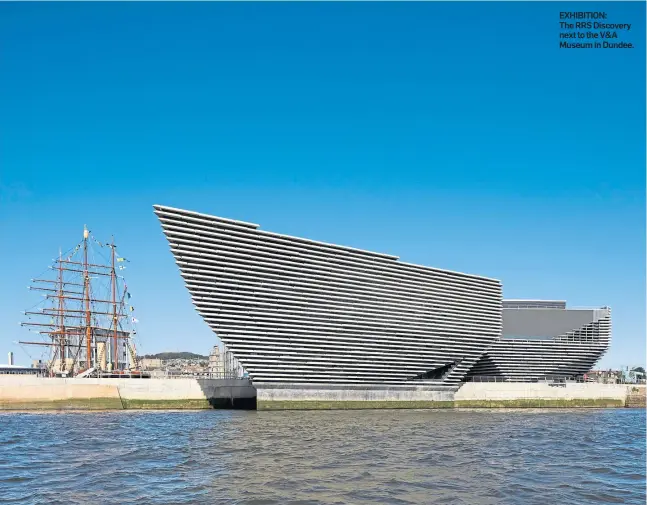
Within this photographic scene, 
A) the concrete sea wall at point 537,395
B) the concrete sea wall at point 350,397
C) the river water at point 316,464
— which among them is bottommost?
the concrete sea wall at point 537,395

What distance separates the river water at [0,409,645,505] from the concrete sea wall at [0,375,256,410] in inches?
734

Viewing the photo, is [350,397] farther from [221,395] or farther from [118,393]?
[118,393]

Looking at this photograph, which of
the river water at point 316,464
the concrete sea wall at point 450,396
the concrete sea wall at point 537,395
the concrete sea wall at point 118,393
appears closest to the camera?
the river water at point 316,464

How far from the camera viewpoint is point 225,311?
55.8m

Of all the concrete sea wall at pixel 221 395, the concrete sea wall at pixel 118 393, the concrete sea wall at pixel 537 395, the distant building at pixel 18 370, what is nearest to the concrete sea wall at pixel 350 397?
the concrete sea wall at pixel 221 395

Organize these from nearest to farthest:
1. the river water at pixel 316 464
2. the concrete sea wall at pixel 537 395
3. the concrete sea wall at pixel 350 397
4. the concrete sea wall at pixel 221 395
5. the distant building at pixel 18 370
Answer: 1. the river water at pixel 316 464
2. the concrete sea wall at pixel 350 397
3. the concrete sea wall at pixel 221 395
4. the concrete sea wall at pixel 537 395
5. the distant building at pixel 18 370

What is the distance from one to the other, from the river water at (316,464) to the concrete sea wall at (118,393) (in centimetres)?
1865

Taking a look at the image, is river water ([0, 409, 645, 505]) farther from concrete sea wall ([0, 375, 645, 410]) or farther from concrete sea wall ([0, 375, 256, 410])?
concrete sea wall ([0, 375, 256, 410])

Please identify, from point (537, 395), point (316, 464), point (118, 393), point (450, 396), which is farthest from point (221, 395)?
point (316, 464)

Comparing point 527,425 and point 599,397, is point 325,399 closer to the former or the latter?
point 527,425

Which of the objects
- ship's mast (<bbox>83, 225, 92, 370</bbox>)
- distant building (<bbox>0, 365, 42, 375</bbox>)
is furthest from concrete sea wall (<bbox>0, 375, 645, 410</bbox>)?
distant building (<bbox>0, 365, 42, 375</bbox>)

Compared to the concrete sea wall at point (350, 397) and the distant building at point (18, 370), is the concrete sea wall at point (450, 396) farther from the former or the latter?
the distant building at point (18, 370)

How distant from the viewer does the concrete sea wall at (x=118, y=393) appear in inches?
2398

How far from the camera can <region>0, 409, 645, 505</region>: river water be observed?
20.0m
